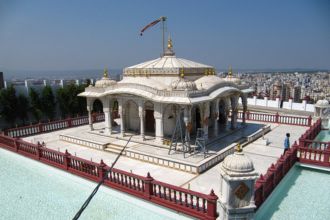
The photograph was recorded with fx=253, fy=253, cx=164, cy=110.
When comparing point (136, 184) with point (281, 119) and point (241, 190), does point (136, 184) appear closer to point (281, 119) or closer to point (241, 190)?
point (241, 190)

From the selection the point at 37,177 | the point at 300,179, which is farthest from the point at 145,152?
the point at 300,179

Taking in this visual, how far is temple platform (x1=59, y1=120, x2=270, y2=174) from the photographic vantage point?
34.8 feet

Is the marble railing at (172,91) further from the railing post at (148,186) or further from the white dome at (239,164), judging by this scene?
the white dome at (239,164)

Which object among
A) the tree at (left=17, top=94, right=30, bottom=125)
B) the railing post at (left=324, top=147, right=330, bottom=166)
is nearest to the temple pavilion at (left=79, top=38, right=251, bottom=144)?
the railing post at (left=324, top=147, right=330, bottom=166)

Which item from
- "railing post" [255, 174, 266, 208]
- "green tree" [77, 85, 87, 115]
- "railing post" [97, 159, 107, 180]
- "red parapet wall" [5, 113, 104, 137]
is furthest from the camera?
"green tree" [77, 85, 87, 115]

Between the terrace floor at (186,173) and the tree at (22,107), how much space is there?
5.86 m

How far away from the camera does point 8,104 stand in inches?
809

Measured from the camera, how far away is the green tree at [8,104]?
66.7 feet

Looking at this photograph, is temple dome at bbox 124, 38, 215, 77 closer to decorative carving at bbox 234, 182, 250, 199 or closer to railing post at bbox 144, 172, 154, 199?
railing post at bbox 144, 172, 154, 199

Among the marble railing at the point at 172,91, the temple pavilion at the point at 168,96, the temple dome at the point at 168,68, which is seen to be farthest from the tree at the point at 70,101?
the marble railing at the point at 172,91

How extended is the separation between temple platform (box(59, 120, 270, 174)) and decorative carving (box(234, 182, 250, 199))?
3.79 metres

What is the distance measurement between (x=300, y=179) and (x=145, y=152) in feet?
21.3

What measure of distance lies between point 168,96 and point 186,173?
366cm

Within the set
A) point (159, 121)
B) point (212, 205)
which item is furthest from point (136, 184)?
point (159, 121)
